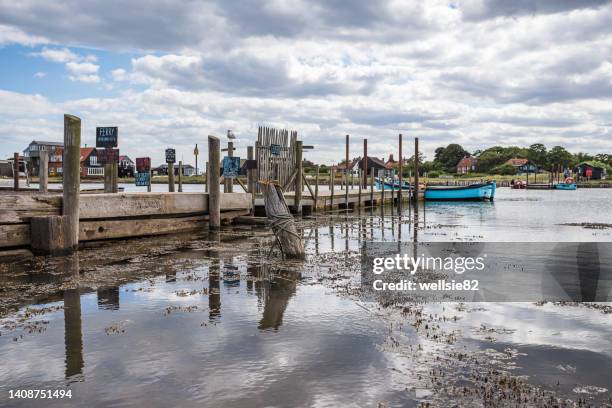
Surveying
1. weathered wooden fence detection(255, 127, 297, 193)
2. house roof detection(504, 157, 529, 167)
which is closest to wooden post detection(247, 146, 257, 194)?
weathered wooden fence detection(255, 127, 297, 193)

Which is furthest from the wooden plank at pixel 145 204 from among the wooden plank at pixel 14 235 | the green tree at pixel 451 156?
the green tree at pixel 451 156

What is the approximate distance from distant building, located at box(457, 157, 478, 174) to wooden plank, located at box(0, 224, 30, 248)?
147m

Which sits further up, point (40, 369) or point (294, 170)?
point (294, 170)

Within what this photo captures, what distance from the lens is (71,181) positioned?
44.2 ft

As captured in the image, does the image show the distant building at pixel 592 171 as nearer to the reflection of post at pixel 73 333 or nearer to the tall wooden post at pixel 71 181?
the tall wooden post at pixel 71 181

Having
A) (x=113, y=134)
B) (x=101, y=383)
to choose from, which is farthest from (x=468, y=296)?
(x=113, y=134)

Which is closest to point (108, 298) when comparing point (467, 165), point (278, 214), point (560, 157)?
point (278, 214)

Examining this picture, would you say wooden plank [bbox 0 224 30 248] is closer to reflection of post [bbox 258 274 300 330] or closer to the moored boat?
reflection of post [bbox 258 274 300 330]

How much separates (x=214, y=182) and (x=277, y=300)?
10898 mm

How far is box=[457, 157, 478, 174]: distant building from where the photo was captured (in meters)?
150

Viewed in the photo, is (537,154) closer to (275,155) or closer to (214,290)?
(275,155)

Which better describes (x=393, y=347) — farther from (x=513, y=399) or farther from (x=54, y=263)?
(x=54, y=263)

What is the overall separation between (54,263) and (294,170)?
46.6ft

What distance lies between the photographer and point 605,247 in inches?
682
